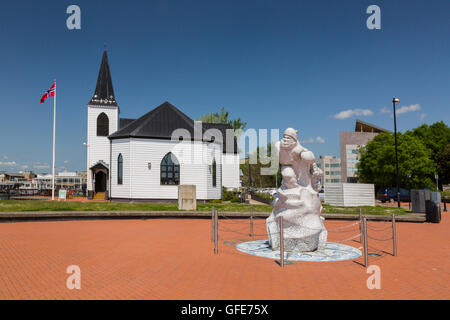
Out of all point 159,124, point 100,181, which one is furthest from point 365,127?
point 100,181

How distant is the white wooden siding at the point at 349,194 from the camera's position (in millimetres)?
25266

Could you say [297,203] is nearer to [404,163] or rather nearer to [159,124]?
[159,124]

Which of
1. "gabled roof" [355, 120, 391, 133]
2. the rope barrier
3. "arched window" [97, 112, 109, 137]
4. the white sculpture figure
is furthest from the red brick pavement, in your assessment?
"gabled roof" [355, 120, 391, 133]

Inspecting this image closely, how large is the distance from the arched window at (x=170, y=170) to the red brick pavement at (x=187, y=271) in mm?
16189

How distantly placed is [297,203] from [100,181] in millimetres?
31504

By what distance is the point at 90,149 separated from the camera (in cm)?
3469

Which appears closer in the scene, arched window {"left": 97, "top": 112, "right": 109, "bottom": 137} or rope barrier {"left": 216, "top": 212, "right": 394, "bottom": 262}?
rope barrier {"left": 216, "top": 212, "right": 394, "bottom": 262}

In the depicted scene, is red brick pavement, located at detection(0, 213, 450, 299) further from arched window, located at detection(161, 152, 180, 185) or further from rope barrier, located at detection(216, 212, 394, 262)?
arched window, located at detection(161, 152, 180, 185)

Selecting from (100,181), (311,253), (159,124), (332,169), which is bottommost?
(311,253)

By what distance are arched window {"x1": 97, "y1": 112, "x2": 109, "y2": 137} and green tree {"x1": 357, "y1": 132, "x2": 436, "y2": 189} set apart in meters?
38.2

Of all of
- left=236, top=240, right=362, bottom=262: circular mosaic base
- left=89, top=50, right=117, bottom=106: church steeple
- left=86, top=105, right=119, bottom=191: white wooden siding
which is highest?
left=89, top=50, right=117, bottom=106: church steeple

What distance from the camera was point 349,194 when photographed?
83.4 ft

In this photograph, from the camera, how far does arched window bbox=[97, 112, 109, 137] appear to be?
3531 cm
